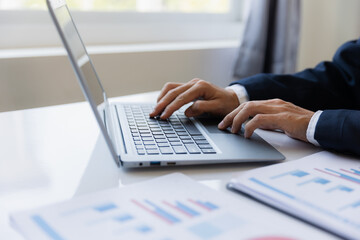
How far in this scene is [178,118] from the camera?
37.2 inches

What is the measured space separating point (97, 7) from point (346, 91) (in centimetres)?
112

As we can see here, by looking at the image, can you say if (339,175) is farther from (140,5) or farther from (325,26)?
(325,26)

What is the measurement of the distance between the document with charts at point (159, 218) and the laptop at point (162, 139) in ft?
0.31

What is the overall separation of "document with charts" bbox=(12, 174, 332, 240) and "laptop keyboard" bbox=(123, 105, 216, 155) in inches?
5.3

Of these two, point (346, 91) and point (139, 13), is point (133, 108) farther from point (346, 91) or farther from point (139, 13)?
point (139, 13)

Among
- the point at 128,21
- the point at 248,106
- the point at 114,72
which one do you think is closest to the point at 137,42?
the point at 128,21

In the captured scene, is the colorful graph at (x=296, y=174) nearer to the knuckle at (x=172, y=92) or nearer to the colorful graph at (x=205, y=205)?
the colorful graph at (x=205, y=205)

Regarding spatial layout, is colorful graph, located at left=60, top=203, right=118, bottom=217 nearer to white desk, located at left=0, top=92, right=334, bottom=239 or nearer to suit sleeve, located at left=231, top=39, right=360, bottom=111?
white desk, located at left=0, top=92, right=334, bottom=239

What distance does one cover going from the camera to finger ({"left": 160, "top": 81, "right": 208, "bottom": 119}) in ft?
3.01

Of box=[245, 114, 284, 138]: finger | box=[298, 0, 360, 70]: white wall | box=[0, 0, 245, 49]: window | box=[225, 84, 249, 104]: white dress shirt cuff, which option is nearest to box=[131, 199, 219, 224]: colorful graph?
box=[245, 114, 284, 138]: finger

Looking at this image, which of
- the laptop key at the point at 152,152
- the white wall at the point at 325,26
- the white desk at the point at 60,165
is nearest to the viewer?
the white desk at the point at 60,165

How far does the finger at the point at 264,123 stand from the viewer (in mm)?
807

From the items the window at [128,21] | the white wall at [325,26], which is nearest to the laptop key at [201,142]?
the window at [128,21]

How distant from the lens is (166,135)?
79 centimetres
